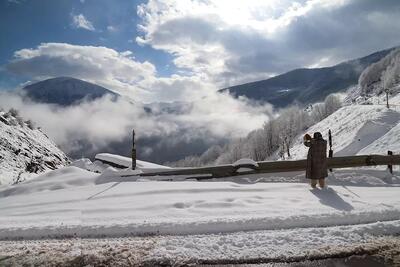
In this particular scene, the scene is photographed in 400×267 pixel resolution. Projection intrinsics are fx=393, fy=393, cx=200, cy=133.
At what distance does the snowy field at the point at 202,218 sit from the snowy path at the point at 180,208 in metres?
0.02

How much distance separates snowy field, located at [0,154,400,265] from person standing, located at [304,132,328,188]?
1.19 feet

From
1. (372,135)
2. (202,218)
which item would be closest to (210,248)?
(202,218)

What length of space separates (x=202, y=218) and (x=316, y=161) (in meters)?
4.78

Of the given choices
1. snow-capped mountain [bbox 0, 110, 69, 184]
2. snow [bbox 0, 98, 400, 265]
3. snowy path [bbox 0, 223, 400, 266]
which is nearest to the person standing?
snow [bbox 0, 98, 400, 265]

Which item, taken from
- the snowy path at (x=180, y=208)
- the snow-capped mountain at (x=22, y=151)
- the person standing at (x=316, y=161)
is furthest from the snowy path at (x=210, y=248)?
the snow-capped mountain at (x=22, y=151)

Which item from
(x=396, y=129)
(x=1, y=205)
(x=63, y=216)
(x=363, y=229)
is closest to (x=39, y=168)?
(x=1, y=205)

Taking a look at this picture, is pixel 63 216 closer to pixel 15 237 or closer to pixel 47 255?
pixel 15 237

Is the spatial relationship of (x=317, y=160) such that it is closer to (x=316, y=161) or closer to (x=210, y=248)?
(x=316, y=161)

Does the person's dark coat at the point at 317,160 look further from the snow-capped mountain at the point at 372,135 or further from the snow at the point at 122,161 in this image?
the snow-capped mountain at the point at 372,135

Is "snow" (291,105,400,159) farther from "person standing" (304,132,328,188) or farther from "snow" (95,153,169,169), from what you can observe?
"person standing" (304,132,328,188)

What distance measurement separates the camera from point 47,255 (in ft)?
20.1

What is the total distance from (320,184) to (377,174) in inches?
110

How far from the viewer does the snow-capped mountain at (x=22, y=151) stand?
28.0 meters

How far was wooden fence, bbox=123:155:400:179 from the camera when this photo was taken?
42.1ft
